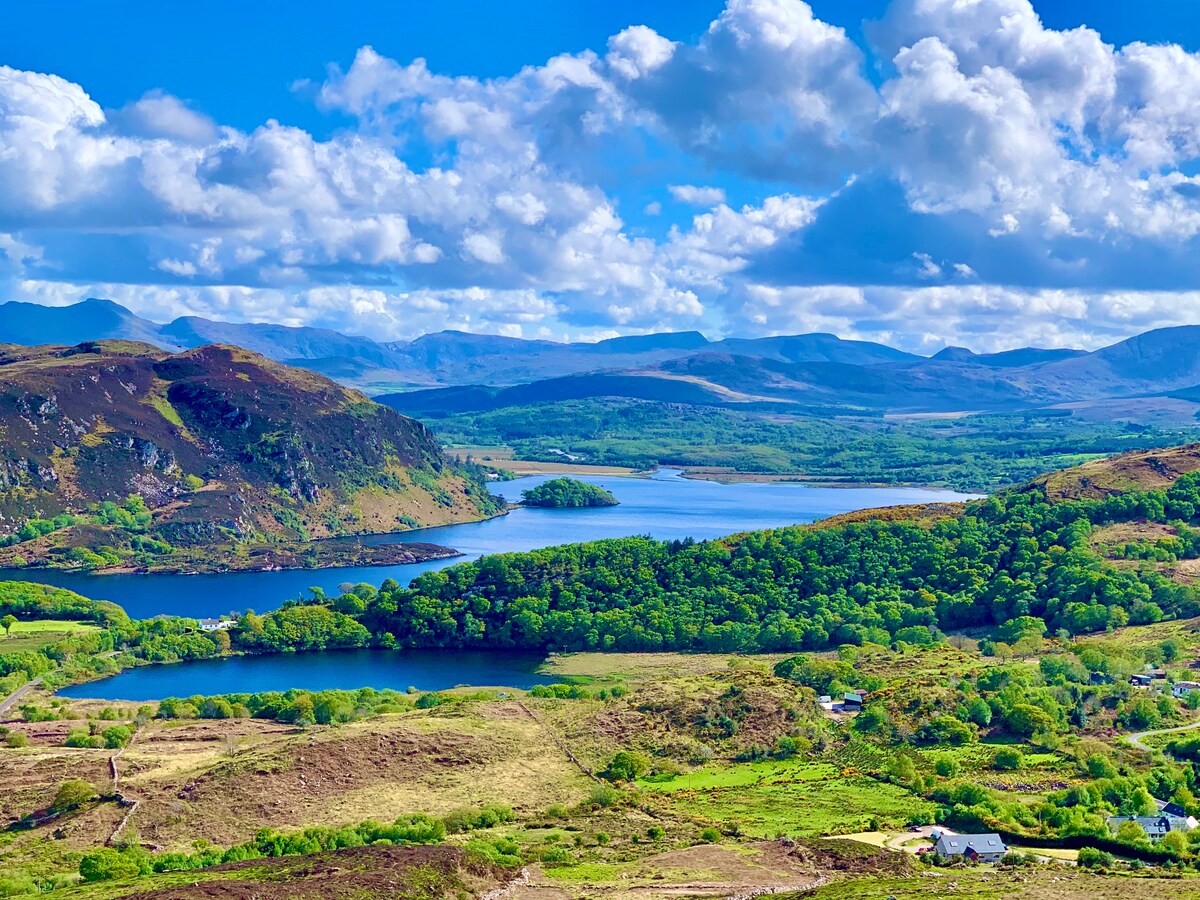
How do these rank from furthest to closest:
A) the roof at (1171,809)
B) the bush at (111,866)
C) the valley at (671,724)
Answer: the roof at (1171,809)
the valley at (671,724)
the bush at (111,866)

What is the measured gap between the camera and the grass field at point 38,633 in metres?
134

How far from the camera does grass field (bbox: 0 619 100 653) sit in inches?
5285

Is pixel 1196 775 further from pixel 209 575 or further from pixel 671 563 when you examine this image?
pixel 209 575

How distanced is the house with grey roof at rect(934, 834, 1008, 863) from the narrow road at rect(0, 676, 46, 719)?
71240 mm

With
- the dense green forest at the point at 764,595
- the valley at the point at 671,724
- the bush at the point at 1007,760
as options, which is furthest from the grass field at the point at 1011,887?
the dense green forest at the point at 764,595

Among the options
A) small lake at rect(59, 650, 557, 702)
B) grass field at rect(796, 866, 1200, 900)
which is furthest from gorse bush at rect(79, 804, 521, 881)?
small lake at rect(59, 650, 557, 702)

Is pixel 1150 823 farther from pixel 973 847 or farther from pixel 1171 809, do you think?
pixel 973 847

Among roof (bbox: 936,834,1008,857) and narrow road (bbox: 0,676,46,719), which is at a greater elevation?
roof (bbox: 936,834,1008,857)

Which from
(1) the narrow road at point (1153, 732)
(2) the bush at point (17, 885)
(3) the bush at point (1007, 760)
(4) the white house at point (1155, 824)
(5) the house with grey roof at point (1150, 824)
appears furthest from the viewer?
(1) the narrow road at point (1153, 732)

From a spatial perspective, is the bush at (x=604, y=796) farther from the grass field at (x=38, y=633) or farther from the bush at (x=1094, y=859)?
the grass field at (x=38, y=633)

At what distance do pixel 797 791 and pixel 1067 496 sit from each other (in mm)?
93110

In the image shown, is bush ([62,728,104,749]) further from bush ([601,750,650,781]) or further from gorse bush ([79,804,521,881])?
bush ([601,750,650,781])

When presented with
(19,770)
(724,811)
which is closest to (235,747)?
(19,770)

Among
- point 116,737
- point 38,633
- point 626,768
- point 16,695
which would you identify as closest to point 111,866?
point 116,737
